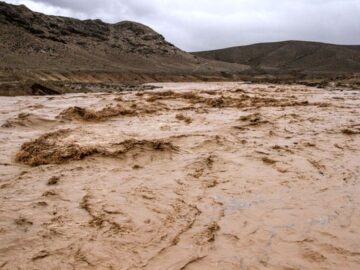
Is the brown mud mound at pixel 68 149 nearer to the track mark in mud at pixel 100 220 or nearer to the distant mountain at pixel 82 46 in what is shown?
the track mark in mud at pixel 100 220

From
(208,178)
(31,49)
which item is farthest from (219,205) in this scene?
(31,49)

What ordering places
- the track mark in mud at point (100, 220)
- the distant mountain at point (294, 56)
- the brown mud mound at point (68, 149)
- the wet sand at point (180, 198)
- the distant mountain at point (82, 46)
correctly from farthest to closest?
the distant mountain at point (294, 56) → the distant mountain at point (82, 46) → the brown mud mound at point (68, 149) → the track mark in mud at point (100, 220) → the wet sand at point (180, 198)

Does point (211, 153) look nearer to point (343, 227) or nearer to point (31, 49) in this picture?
point (343, 227)

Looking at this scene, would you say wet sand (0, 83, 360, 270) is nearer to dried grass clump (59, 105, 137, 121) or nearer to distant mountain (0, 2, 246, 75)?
dried grass clump (59, 105, 137, 121)

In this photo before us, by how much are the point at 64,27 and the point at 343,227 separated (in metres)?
57.0

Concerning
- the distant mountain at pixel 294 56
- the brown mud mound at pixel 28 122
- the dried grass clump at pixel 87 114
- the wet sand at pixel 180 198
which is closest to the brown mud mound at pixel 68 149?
the wet sand at pixel 180 198

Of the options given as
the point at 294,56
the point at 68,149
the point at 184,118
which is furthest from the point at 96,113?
the point at 294,56

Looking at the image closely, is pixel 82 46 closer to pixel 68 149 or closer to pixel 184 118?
pixel 184 118

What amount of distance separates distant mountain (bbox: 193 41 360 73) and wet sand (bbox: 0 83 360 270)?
197ft

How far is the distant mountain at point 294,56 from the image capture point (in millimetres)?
67750

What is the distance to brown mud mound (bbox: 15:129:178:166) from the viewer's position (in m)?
5.76

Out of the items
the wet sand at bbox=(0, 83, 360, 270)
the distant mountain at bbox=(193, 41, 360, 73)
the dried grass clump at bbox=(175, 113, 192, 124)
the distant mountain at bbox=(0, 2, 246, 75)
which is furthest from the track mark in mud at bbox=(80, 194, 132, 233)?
the distant mountain at bbox=(193, 41, 360, 73)

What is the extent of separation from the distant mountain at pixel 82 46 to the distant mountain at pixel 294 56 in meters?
17.0

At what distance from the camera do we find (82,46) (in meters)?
52.5
